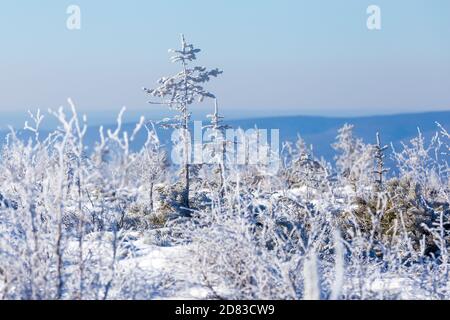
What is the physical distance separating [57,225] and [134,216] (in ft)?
27.1

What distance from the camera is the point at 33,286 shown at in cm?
429

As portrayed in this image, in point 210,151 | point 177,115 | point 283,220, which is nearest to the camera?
point 283,220

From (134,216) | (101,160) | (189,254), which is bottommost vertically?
(134,216)

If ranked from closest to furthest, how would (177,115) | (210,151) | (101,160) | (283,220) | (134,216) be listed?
1. (101,160)
2. (283,220)
3. (134,216)
4. (177,115)
5. (210,151)

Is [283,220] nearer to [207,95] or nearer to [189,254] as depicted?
[189,254]

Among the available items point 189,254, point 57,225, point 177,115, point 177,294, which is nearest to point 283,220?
point 189,254
